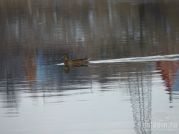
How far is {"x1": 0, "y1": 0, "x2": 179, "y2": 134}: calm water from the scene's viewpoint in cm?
2216

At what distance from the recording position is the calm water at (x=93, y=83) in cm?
2216

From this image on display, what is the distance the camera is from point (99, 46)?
46156mm

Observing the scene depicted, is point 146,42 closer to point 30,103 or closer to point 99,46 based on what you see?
point 99,46

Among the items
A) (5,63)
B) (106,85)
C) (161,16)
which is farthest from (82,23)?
(106,85)

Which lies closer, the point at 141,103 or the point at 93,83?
the point at 141,103

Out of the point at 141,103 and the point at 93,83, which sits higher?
the point at 141,103

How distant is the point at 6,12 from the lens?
321 ft

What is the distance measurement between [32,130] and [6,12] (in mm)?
76631

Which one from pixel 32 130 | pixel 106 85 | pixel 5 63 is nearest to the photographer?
pixel 32 130

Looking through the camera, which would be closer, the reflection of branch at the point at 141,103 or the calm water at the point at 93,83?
the reflection of branch at the point at 141,103

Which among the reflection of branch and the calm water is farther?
the calm water

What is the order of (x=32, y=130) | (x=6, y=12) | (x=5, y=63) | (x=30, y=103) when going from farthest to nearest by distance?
1. (x=6, y=12)
2. (x=5, y=63)
3. (x=30, y=103)
4. (x=32, y=130)

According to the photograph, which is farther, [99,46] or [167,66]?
[99,46]

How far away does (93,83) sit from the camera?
3053cm
